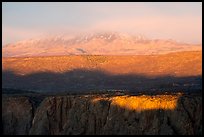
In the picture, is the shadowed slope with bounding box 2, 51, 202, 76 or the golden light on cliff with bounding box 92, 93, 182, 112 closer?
the golden light on cliff with bounding box 92, 93, 182, 112

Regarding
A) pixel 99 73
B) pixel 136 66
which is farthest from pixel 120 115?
pixel 136 66

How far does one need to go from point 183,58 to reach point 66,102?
13823 centimetres

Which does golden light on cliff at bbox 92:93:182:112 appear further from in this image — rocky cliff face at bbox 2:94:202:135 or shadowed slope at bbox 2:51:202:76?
shadowed slope at bbox 2:51:202:76

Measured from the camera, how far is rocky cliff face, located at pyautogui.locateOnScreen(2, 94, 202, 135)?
51000mm

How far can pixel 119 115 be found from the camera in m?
53.3

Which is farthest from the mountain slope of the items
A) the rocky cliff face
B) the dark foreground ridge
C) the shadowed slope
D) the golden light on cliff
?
the golden light on cliff

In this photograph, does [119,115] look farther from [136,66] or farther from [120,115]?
[136,66]

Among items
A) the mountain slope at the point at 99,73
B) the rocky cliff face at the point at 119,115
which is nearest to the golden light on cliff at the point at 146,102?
the rocky cliff face at the point at 119,115

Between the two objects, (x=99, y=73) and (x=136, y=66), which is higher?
(x=136, y=66)

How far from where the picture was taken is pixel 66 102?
59031 mm

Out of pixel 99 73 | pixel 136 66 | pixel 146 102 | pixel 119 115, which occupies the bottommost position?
pixel 99 73

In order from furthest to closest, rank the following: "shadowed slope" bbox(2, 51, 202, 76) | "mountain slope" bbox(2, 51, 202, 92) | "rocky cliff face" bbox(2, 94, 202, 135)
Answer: "shadowed slope" bbox(2, 51, 202, 76)
"mountain slope" bbox(2, 51, 202, 92)
"rocky cliff face" bbox(2, 94, 202, 135)

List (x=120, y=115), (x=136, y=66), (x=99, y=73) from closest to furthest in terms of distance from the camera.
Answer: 1. (x=120, y=115)
2. (x=99, y=73)
3. (x=136, y=66)

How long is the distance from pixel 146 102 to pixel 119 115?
352 cm
